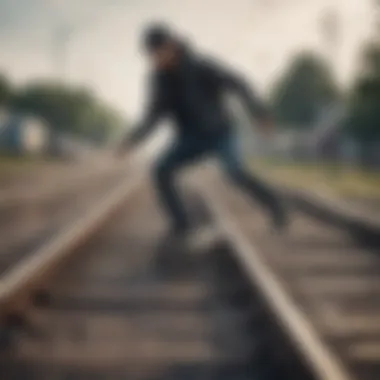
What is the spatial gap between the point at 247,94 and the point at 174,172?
712mm

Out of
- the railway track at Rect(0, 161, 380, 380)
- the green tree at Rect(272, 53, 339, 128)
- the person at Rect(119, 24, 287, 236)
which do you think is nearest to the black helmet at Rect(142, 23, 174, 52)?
the person at Rect(119, 24, 287, 236)

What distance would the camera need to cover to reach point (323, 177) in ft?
9.80

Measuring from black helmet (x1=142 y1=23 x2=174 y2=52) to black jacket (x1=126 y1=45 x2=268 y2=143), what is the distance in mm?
132

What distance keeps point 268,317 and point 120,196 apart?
321 cm

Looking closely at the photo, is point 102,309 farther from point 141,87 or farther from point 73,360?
point 141,87

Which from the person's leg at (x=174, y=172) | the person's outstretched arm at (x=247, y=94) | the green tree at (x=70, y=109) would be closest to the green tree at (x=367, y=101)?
the person's outstretched arm at (x=247, y=94)

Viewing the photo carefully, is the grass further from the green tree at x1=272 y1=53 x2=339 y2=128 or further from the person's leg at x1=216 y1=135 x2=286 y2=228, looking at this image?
the green tree at x1=272 y1=53 x2=339 y2=128

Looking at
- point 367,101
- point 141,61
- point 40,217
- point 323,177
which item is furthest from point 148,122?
point 40,217

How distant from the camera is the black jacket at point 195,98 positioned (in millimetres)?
2281

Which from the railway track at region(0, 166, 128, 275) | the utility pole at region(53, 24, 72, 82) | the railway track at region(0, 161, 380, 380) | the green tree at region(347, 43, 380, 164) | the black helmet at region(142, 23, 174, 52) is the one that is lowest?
the railway track at region(0, 161, 380, 380)

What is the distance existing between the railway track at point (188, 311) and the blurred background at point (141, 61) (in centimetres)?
48

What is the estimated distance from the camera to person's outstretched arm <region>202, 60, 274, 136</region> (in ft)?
7.38

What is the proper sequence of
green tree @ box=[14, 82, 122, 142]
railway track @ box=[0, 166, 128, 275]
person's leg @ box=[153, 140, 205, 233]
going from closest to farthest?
1. green tree @ box=[14, 82, 122, 142]
2. person's leg @ box=[153, 140, 205, 233]
3. railway track @ box=[0, 166, 128, 275]

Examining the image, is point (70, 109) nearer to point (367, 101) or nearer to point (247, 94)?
point (247, 94)
